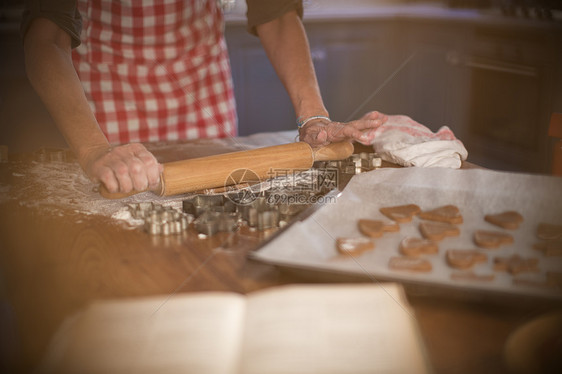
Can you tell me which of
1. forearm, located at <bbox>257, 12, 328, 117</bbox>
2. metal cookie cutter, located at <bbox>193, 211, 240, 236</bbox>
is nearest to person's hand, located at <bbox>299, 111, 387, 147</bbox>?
forearm, located at <bbox>257, 12, 328, 117</bbox>

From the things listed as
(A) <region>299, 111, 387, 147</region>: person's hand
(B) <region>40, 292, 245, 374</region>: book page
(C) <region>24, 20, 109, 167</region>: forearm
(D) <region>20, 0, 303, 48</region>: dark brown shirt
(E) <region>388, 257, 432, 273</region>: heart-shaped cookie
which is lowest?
(B) <region>40, 292, 245, 374</region>: book page

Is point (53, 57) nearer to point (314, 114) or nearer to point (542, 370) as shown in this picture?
point (314, 114)

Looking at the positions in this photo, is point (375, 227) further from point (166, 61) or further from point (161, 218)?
point (166, 61)

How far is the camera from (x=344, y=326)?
23.1 inches

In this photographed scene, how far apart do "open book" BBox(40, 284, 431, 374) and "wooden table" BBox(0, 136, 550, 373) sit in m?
0.03

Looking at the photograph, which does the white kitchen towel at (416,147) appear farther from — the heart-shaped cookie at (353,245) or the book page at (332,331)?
the book page at (332,331)

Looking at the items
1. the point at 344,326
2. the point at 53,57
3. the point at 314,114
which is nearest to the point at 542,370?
the point at 344,326

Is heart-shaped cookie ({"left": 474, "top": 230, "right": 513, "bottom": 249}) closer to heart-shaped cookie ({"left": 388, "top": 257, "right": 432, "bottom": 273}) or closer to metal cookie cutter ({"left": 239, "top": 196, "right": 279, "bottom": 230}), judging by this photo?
heart-shaped cookie ({"left": 388, "top": 257, "right": 432, "bottom": 273})

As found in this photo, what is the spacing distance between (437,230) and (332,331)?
1.04 ft

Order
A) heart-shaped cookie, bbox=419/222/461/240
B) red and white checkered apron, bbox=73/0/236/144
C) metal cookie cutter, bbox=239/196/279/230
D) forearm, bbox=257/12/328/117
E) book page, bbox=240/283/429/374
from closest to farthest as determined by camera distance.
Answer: book page, bbox=240/283/429/374 < heart-shaped cookie, bbox=419/222/461/240 < metal cookie cutter, bbox=239/196/279/230 < forearm, bbox=257/12/328/117 < red and white checkered apron, bbox=73/0/236/144

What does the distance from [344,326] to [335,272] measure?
0.36 feet

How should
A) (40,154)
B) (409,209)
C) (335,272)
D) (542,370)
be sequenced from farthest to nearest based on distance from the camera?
(40,154) < (409,209) < (335,272) < (542,370)

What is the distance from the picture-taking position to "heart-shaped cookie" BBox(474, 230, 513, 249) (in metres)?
0.77

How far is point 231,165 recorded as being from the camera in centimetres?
108
